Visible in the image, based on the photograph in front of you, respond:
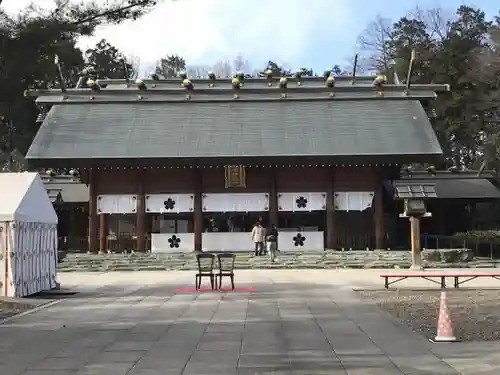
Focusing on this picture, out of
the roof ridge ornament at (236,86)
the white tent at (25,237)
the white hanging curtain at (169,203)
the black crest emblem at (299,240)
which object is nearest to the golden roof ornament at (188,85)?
the roof ridge ornament at (236,86)

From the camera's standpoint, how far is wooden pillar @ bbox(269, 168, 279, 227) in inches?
1097

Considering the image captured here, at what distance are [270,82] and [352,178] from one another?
8.90 m

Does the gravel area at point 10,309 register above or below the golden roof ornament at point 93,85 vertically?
below

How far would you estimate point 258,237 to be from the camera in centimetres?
2620

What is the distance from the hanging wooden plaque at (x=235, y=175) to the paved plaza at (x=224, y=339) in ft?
41.5

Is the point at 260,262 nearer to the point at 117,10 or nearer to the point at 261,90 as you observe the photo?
the point at 261,90

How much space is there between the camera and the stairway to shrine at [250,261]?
977 inches

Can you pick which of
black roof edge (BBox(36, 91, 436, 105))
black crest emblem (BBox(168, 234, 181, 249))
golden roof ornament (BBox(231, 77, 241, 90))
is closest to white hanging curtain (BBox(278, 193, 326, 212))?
black crest emblem (BBox(168, 234, 181, 249))

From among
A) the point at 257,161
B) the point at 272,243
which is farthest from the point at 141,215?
the point at 272,243

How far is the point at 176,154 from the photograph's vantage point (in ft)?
89.8

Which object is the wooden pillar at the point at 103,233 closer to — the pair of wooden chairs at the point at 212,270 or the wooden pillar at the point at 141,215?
the wooden pillar at the point at 141,215

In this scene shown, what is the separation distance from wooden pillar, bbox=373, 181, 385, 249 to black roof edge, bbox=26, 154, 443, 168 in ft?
4.58

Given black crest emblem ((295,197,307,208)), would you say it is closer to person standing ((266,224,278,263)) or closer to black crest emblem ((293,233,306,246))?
black crest emblem ((293,233,306,246))

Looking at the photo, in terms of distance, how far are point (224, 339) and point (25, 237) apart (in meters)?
7.08
